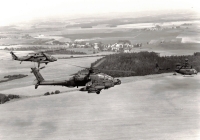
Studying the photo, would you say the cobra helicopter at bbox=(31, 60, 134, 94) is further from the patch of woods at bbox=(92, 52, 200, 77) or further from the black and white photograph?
the patch of woods at bbox=(92, 52, 200, 77)

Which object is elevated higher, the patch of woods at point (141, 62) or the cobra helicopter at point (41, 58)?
the cobra helicopter at point (41, 58)

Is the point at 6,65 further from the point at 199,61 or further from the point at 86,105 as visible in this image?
the point at 199,61

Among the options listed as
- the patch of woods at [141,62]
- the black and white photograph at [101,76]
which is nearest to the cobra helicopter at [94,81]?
the black and white photograph at [101,76]

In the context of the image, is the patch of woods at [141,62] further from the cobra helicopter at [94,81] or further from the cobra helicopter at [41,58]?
→ the cobra helicopter at [94,81]

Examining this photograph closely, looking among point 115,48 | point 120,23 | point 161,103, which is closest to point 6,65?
point 115,48

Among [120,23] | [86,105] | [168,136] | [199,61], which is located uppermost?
[120,23]

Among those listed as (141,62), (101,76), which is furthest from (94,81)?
(141,62)

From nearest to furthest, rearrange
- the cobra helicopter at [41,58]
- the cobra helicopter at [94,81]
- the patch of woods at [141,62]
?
the cobra helicopter at [94,81] → the cobra helicopter at [41,58] → the patch of woods at [141,62]

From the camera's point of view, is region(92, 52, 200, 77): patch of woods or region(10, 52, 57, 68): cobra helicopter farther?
region(92, 52, 200, 77): patch of woods

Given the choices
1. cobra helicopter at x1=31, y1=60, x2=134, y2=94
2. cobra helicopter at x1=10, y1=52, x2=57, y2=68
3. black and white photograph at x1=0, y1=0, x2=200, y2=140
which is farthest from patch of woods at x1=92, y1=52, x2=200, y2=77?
cobra helicopter at x1=31, y1=60, x2=134, y2=94
